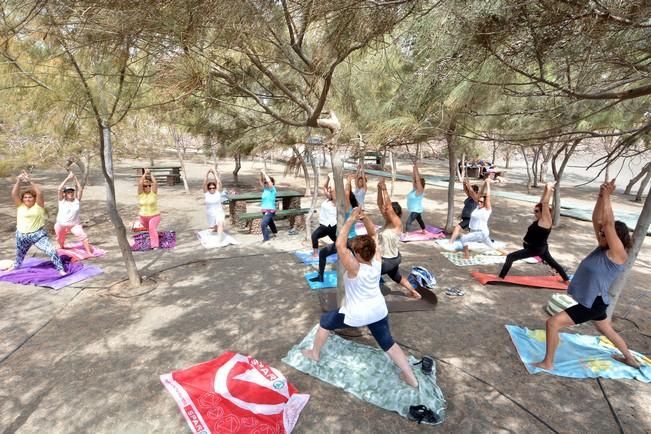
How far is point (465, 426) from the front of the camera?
2584mm

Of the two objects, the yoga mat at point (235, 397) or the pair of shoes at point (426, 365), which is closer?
the yoga mat at point (235, 397)

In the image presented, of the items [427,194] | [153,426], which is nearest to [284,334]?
[153,426]

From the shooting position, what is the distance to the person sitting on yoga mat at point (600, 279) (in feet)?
9.70

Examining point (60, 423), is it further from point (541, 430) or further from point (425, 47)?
point (425, 47)

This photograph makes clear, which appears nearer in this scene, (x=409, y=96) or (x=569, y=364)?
(x=569, y=364)

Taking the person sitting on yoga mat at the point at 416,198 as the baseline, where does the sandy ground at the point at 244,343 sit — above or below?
below

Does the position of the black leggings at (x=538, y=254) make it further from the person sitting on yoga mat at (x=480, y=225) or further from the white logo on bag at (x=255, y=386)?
the white logo on bag at (x=255, y=386)

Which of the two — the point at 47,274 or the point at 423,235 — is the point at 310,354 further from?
the point at 423,235

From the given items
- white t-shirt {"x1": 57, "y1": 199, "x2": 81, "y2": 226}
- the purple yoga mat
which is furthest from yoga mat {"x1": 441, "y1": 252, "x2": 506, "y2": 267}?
white t-shirt {"x1": 57, "y1": 199, "x2": 81, "y2": 226}

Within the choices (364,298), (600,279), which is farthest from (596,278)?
(364,298)

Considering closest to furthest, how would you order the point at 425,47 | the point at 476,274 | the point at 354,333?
1. the point at 425,47
2. the point at 354,333
3. the point at 476,274

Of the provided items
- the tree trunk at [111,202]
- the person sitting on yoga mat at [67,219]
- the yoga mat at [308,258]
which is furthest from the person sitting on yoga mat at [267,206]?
the person sitting on yoga mat at [67,219]

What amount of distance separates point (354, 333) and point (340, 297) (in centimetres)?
42

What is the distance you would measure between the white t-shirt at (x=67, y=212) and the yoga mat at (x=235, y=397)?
4758 millimetres
